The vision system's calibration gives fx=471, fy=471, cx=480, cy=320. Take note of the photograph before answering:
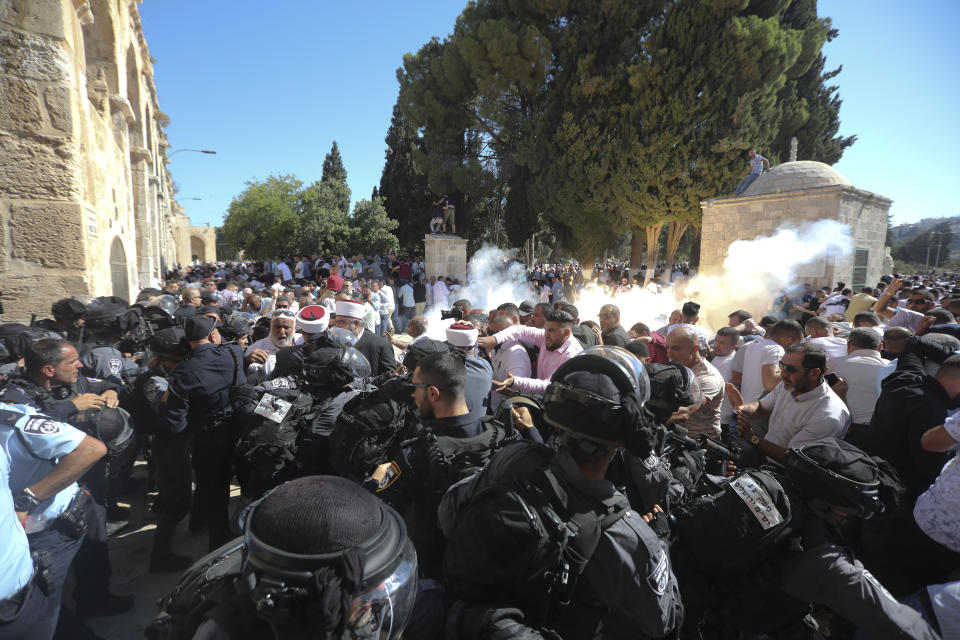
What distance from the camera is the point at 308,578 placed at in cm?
89

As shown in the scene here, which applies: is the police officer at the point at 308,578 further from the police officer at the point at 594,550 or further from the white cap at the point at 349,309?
the white cap at the point at 349,309

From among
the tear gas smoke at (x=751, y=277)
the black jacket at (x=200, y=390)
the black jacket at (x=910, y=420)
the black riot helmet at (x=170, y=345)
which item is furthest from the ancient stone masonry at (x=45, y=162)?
the black jacket at (x=910, y=420)

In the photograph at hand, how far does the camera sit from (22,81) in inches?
172

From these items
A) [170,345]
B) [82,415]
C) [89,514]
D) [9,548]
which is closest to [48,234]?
[170,345]

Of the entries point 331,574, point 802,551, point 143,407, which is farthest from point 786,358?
point 143,407

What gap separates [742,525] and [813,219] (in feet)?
40.2

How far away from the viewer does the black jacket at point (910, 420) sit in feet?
9.22

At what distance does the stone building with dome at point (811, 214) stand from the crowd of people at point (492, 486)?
8495 mm

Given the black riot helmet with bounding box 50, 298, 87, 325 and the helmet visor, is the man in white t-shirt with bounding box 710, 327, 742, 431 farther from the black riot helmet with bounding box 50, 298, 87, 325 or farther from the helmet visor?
the black riot helmet with bounding box 50, 298, 87, 325

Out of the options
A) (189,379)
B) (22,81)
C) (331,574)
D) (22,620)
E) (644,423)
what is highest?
(22,81)

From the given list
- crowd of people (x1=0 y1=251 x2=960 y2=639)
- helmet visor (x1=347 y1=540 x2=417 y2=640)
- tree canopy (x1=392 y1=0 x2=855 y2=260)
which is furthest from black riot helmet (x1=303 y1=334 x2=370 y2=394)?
tree canopy (x1=392 y1=0 x2=855 y2=260)

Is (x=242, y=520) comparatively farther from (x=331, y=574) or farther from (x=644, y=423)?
(x=644, y=423)

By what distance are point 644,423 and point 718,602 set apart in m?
1.03

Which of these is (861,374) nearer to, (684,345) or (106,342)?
(684,345)
